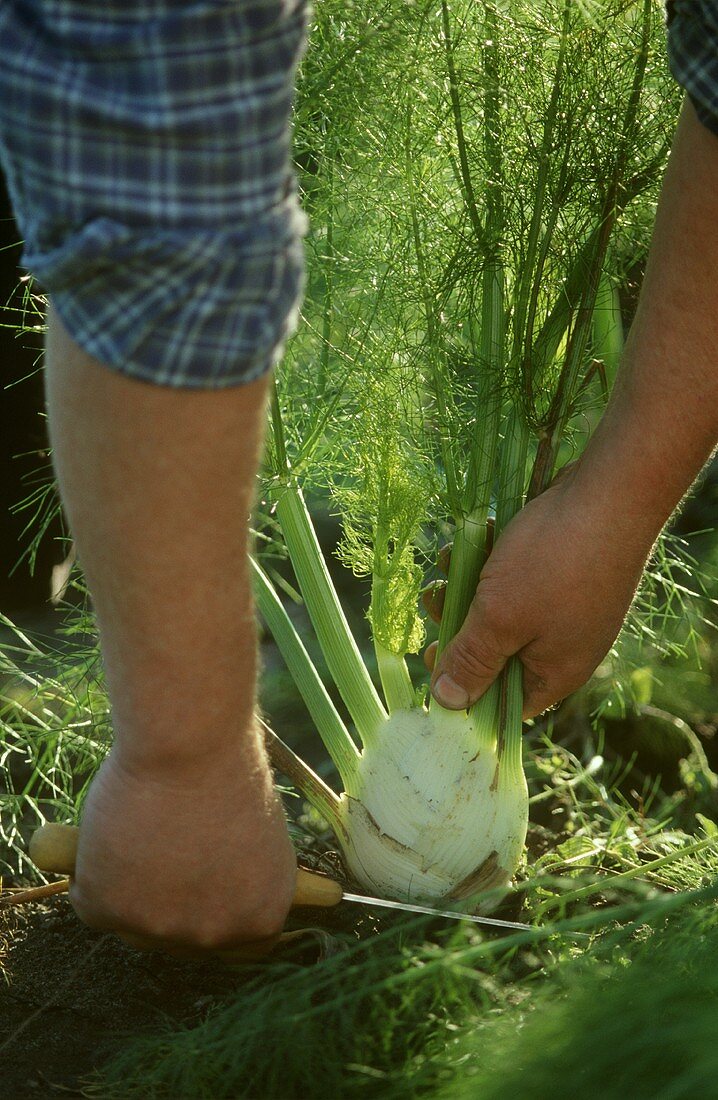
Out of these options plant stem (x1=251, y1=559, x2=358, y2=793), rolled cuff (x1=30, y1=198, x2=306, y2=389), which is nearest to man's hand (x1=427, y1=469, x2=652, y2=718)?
plant stem (x1=251, y1=559, x2=358, y2=793)

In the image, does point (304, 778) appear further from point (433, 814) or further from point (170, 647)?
point (170, 647)

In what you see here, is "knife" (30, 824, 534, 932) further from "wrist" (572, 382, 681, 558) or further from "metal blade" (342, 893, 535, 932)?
"wrist" (572, 382, 681, 558)

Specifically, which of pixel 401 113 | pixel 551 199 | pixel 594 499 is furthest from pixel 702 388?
pixel 401 113

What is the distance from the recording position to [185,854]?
0.75m

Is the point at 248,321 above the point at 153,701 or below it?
above

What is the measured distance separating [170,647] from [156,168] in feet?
0.90

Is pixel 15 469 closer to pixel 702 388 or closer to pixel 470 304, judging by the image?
Result: pixel 470 304

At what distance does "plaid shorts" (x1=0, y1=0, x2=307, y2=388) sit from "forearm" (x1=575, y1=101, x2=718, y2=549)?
1.68 feet

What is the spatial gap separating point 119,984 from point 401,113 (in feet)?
3.10

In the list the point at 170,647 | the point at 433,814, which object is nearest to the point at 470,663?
the point at 433,814

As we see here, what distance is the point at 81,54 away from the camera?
20.6 inches

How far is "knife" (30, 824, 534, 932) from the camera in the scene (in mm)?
869

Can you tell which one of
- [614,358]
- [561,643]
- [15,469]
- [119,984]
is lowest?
[119,984]

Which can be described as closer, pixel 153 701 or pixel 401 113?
pixel 153 701
